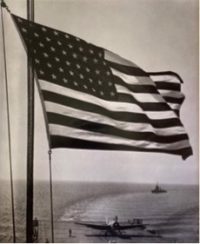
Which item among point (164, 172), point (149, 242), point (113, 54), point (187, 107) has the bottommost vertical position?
point (149, 242)

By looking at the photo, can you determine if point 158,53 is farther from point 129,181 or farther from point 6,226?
point 6,226

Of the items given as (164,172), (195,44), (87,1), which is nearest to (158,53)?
(195,44)

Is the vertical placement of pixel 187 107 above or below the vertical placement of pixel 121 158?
above

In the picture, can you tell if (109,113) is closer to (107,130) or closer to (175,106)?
(107,130)

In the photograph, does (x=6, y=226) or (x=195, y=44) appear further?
(x=195, y=44)

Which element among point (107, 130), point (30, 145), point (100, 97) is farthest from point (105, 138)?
point (30, 145)

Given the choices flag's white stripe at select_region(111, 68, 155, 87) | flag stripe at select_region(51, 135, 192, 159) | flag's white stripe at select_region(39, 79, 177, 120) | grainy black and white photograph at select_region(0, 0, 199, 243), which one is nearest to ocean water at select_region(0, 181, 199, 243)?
grainy black and white photograph at select_region(0, 0, 199, 243)

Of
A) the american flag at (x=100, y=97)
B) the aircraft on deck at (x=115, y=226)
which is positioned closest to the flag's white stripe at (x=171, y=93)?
the american flag at (x=100, y=97)
